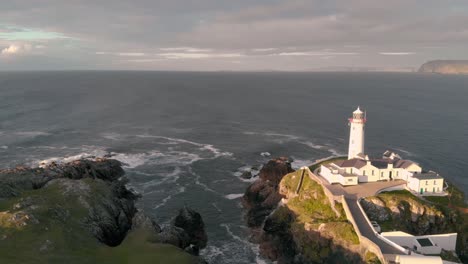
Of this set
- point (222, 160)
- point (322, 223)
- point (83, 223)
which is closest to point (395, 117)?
point (222, 160)

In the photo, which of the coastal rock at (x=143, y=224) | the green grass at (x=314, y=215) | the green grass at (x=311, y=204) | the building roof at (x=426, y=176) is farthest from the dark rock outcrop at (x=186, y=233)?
the building roof at (x=426, y=176)

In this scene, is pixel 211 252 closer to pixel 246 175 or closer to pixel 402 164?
pixel 246 175

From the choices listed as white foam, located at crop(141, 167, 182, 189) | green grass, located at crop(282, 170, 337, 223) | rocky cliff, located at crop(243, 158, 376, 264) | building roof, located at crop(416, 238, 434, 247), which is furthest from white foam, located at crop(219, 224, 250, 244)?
building roof, located at crop(416, 238, 434, 247)

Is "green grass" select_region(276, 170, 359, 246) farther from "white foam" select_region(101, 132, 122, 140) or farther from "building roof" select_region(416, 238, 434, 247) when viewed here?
"white foam" select_region(101, 132, 122, 140)

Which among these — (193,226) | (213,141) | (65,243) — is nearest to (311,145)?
(213,141)

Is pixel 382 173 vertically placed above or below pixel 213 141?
above

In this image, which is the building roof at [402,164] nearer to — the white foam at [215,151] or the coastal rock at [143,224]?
the coastal rock at [143,224]
